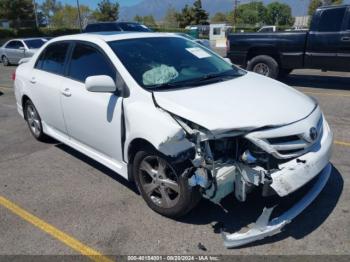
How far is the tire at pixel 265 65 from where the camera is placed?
9.96 meters

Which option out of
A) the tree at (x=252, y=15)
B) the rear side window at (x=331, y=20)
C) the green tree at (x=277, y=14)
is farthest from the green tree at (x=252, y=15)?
the rear side window at (x=331, y=20)

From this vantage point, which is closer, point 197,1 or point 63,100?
point 63,100

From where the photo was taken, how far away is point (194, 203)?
3311 millimetres

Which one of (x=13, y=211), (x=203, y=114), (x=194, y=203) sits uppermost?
(x=203, y=114)

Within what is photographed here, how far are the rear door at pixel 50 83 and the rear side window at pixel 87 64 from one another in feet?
0.91

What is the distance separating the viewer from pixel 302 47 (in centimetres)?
949

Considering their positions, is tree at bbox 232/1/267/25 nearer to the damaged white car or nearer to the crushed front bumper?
the damaged white car

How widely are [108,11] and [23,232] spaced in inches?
2747

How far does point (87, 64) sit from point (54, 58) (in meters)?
1.05

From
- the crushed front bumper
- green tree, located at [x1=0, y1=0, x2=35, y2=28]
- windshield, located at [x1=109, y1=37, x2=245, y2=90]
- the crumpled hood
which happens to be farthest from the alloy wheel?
green tree, located at [x1=0, y1=0, x2=35, y2=28]

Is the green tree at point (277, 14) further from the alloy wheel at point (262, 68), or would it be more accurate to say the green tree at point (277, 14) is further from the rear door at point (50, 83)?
the rear door at point (50, 83)

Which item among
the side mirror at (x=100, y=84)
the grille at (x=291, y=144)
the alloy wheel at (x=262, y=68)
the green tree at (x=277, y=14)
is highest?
the side mirror at (x=100, y=84)

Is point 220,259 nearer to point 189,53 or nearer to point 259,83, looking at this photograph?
point 259,83

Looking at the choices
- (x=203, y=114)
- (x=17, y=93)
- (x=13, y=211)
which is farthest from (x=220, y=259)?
(x=17, y=93)
